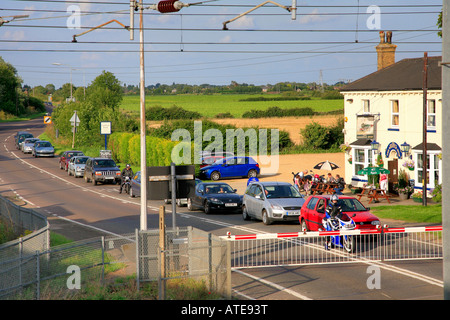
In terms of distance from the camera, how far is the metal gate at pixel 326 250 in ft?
53.6

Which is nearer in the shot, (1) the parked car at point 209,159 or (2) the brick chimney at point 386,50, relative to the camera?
(2) the brick chimney at point 386,50

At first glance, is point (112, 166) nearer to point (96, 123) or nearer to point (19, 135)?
point (96, 123)

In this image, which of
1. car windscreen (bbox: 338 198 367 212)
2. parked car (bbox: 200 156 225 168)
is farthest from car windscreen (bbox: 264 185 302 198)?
parked car (bbox: 200 156 225 168)

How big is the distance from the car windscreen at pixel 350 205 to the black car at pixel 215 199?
9040 millimetres

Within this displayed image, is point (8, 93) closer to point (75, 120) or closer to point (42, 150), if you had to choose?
point (42, 150)

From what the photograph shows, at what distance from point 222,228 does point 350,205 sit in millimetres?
5510

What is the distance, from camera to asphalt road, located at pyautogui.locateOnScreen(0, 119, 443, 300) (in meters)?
13.3

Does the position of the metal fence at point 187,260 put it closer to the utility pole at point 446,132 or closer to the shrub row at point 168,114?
the utility pole at point 446,132

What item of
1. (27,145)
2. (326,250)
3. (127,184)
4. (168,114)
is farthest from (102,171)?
(168,114)

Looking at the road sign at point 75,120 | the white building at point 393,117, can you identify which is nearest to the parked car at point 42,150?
the road sign at point 75,120

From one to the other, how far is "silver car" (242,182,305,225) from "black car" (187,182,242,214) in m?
2.57

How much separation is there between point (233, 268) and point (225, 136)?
41.9 metres

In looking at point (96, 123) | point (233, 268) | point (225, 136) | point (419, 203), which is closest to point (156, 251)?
point (233, 268)

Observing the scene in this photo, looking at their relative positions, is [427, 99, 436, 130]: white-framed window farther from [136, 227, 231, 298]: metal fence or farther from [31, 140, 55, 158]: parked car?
[31, 140, 55, 158]: parked car
